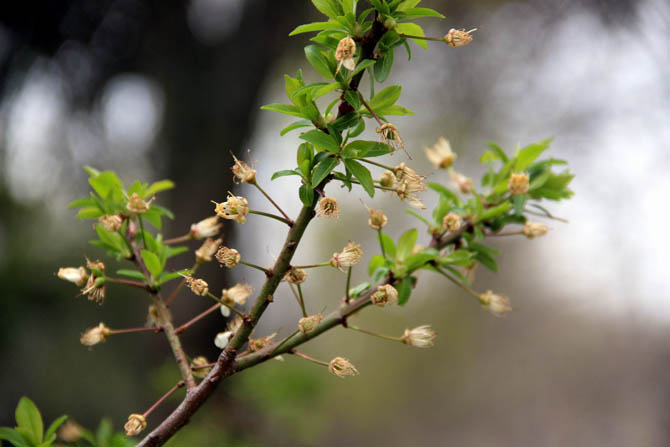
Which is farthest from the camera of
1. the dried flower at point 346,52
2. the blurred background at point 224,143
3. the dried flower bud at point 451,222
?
the blurred background at point 224,143

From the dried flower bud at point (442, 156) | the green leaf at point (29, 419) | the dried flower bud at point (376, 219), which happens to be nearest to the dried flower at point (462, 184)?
the dried flower bud at point (442, 156)

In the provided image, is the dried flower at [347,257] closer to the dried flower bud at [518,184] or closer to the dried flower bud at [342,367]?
the dried flower bud at [342,367]

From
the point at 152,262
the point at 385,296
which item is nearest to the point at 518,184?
the point at 385,296

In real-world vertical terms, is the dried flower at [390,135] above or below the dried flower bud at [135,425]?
above

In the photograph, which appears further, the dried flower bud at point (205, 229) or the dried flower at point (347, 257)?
the dried flower bud at point (205, 229)

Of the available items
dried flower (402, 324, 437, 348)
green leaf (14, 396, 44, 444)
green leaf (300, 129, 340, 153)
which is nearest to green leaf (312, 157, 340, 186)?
green leaf (300, 129, 340, 153)

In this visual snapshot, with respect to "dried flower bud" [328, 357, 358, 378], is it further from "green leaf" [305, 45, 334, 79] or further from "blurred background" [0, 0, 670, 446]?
"blurred background" [0, 0, 670, 446]
